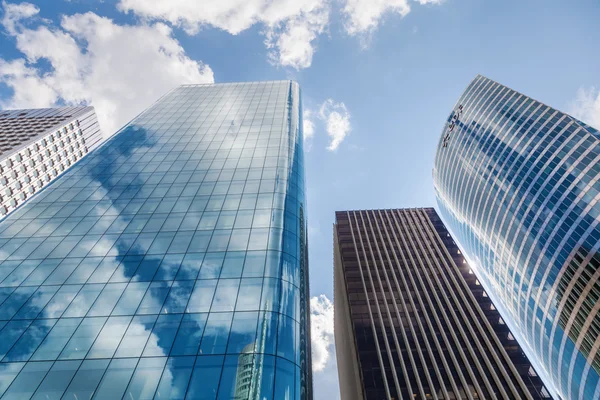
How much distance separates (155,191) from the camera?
35531mm

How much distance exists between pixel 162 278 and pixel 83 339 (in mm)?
5893

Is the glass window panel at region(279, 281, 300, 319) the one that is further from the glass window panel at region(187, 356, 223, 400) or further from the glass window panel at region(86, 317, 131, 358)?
the glass window panel at region(86, 317, 131, 358)

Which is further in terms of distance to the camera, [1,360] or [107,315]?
[107,315]

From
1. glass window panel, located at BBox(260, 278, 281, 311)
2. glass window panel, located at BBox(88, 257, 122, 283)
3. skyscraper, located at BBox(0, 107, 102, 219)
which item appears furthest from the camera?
skyscraper, located at BBox(0, 107, 102, 219)

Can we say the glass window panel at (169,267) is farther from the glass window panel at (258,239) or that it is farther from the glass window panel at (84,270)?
the glass window panel at (258,239)

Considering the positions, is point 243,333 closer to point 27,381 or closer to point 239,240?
point 239,240

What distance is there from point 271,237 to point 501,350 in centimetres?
5982

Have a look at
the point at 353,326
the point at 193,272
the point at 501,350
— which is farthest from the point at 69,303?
the point at 501,350

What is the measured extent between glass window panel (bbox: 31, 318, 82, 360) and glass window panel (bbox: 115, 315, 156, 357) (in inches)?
141

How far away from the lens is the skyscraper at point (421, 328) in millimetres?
57844

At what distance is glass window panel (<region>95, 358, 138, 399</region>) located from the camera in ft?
57.7

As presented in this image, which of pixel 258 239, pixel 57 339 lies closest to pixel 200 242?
pixel 258 239

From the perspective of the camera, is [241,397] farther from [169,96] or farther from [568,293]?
[568,293]

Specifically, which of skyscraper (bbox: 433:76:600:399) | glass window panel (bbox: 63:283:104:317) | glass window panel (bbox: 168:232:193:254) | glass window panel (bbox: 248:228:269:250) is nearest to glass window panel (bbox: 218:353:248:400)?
glass window panel (bbox: 248:228:269:250)
